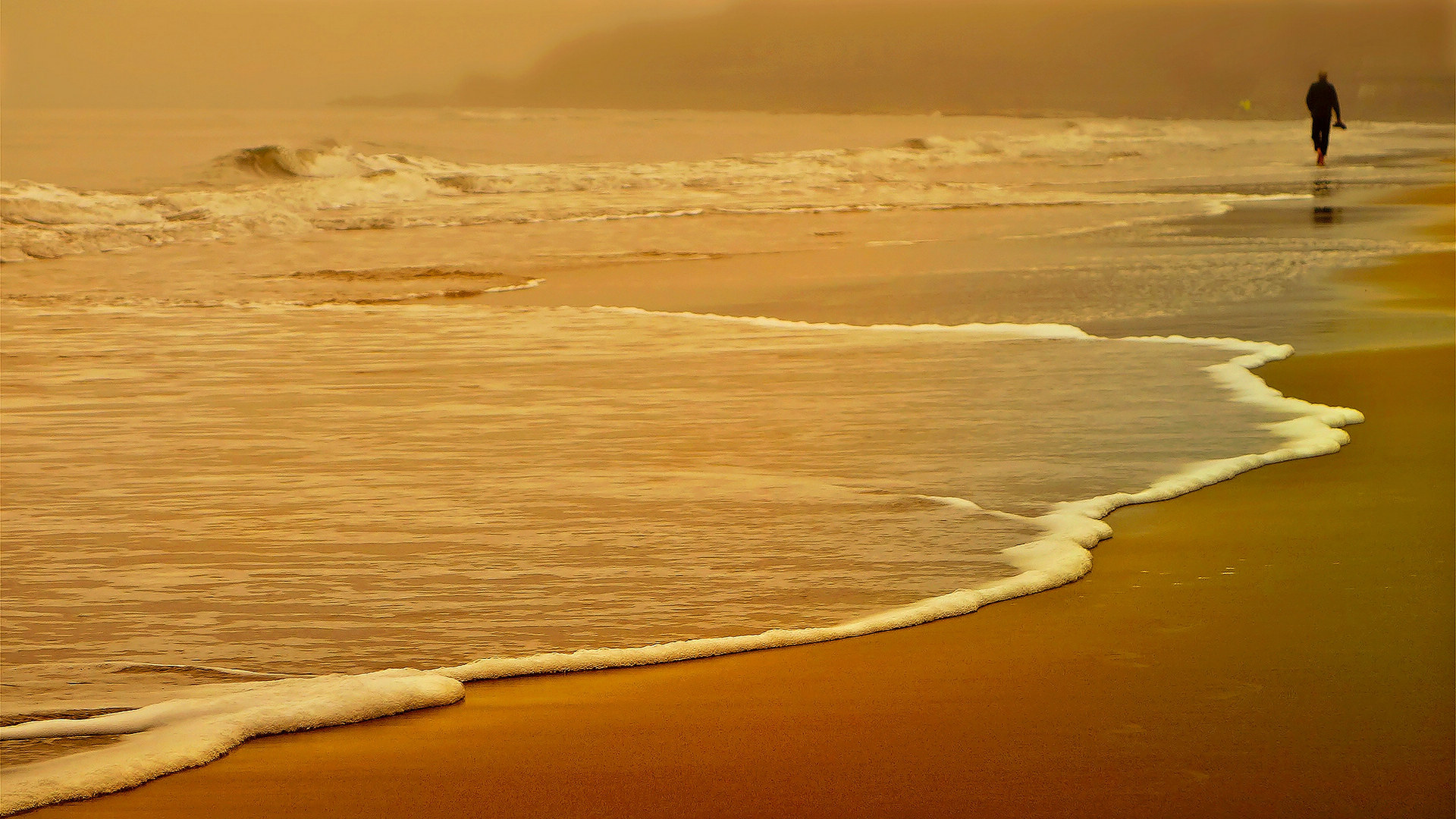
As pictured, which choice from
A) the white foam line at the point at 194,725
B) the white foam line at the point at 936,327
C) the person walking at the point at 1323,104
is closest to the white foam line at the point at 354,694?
the white foam line at the point at 194,725

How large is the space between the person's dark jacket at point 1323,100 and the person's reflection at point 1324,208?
15.6ft

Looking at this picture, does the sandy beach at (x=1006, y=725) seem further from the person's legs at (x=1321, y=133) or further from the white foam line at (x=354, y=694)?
the person's legs at (x=1321, y=133)

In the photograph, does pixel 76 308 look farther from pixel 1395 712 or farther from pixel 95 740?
pixel 1395 712

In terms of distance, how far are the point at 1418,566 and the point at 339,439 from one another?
3354 millimetres

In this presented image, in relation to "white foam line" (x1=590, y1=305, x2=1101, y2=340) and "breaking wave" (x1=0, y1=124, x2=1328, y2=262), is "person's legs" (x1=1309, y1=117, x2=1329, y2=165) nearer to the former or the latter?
"breaking wave" (x1=0, y1=124, x2=1328, y2=262)

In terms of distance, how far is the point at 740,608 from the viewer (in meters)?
3.31

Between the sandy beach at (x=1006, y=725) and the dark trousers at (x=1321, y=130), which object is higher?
the dark trousers at (x=1321, y=130)

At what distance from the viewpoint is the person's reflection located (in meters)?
15.0

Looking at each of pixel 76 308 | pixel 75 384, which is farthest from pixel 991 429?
pixel 76 308

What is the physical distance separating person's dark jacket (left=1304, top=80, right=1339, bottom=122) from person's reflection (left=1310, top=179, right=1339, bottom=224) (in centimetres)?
475

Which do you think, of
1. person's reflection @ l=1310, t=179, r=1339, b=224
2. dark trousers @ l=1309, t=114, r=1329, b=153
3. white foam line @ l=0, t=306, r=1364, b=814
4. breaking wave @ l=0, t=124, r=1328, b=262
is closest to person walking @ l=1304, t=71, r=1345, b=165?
dark trousers @ l=1309, t=114, r=1329, b=153

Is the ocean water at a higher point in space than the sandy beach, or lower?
higher

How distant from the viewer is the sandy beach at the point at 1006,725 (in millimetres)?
2346

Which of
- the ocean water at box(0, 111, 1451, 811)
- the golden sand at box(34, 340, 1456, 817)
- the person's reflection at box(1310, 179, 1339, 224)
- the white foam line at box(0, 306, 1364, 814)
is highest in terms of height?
the person's reflection at box(1310, 179, 1339, 224)
